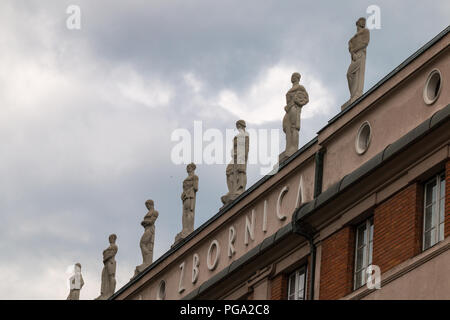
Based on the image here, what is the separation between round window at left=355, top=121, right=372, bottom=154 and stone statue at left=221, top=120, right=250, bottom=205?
6.70m

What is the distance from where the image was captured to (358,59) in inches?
1464

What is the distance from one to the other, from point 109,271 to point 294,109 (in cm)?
1161

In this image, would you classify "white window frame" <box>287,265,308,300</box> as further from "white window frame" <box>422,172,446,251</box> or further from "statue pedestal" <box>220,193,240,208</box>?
"statue pedestal" <box>220,193,240,208</box>

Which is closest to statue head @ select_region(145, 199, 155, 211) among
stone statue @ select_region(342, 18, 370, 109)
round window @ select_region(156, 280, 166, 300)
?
round window @ select_region(156, 280, 166, 300)

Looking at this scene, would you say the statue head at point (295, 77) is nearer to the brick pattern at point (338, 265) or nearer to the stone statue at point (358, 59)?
the stone statue at point (358, 59)

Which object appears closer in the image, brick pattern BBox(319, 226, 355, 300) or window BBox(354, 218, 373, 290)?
window BBox(354, 218, 373, 290)

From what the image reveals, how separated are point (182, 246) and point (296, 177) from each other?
5.67m

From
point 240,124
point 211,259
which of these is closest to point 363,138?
point 211,259

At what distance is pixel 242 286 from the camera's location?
125ft

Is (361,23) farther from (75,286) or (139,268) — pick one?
(75,286)

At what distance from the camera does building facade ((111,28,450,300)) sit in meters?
31.7
